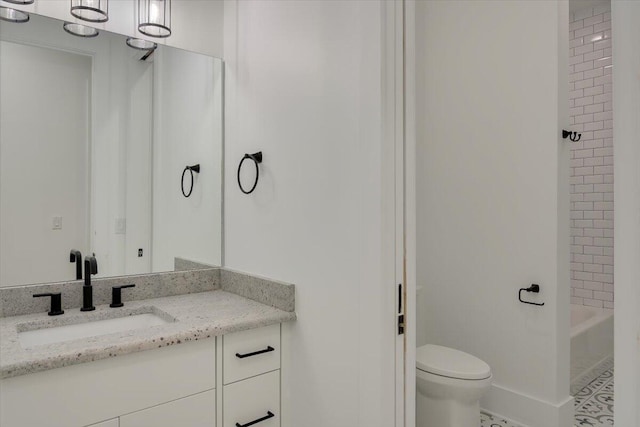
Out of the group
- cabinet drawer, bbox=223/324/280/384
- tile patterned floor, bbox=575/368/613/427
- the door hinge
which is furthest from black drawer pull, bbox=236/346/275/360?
tile patterned floor, bbox=575/368/613/427

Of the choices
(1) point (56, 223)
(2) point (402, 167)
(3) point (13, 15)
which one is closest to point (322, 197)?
(2) point (402, 167)

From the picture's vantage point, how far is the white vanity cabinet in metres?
1.53

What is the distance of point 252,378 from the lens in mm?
1592

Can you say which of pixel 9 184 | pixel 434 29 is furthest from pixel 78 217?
pixel 434 29

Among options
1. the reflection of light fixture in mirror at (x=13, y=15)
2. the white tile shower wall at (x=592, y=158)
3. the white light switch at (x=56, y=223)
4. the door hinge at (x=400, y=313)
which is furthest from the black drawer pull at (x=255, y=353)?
the white tile shower wall at (x=592, y=158)

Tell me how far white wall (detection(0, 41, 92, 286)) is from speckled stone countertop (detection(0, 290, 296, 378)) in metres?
0.24

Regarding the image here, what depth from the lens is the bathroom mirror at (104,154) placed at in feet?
5.35

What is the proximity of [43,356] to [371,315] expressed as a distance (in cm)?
97

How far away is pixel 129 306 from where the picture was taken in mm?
1759

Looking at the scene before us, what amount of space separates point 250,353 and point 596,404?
7.61ft

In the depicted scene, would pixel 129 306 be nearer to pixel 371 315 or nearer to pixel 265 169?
pixel 265 169

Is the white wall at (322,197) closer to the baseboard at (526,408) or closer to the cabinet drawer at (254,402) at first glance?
the cabinet drawer at (254,402)

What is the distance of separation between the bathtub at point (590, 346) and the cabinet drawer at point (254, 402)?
211cm

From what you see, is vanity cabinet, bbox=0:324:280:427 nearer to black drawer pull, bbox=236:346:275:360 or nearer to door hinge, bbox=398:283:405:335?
black drawer pull, bbox=236:346:275:360
